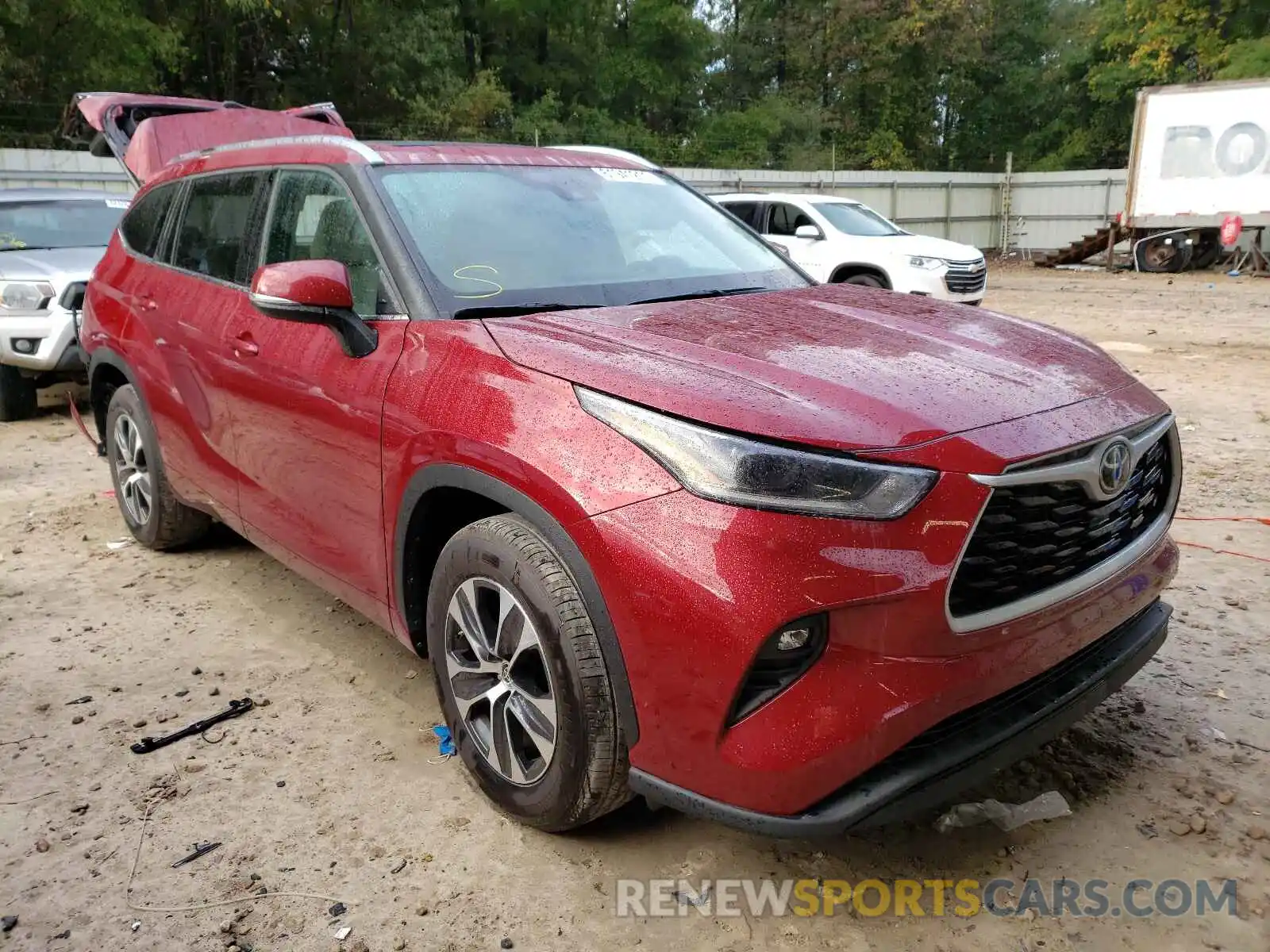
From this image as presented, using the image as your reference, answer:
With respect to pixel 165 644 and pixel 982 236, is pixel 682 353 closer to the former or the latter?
pixel 165 644

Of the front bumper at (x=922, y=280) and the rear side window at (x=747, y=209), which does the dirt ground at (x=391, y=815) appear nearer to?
the front bumper at (x=922, y=280)

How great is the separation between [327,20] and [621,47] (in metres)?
13.0

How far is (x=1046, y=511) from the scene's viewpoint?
7.07 feet

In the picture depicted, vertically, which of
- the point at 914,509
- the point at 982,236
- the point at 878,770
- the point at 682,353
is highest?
the point at 682,353

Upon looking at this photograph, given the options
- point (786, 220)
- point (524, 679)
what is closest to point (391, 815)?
point (524, 679)

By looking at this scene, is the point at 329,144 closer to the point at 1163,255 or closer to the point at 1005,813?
the point at 1005,813

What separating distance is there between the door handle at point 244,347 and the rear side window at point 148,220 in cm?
124

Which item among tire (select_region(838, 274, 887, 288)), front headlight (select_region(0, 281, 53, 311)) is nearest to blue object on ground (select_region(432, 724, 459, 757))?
front headlight (select_region(0, 281, 53, 311))

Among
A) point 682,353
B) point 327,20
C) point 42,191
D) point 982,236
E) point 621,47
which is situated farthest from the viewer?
point 621,47

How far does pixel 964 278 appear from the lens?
11.9m

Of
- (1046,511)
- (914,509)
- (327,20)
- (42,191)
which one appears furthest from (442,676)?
(327,20)

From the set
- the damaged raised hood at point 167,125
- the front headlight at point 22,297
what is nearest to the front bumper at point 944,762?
the damaged raised hood at point 167,125

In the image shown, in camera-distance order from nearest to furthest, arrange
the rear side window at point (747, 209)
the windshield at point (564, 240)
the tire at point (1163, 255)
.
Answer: the windshield at point (564, 240)
the rear side window at point (747, 209)
the tire at point (1163, 255)

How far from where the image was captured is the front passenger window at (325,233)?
2.94 meters
